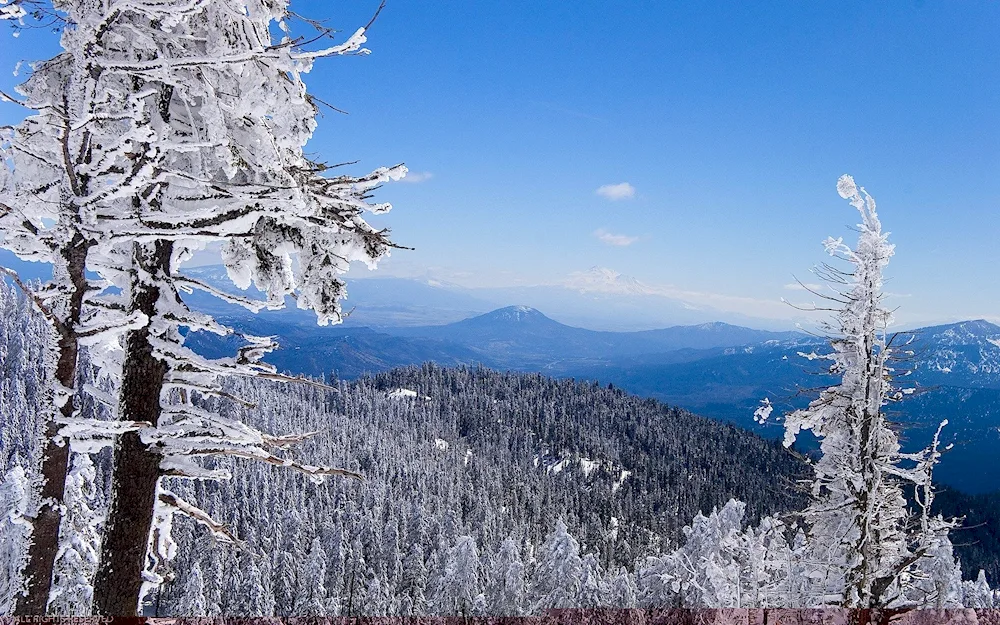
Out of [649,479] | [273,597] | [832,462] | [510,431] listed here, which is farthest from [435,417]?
[832,462]

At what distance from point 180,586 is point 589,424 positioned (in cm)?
13886

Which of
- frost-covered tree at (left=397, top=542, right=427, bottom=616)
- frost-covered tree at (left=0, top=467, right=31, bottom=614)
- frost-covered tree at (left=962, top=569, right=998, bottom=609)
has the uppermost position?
frost-covered tree at (left=0, top=467, right=31, bottom=614)

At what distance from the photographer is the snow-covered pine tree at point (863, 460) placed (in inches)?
374

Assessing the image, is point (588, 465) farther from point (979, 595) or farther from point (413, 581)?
point (979, 595)

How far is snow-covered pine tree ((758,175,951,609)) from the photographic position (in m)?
9.51

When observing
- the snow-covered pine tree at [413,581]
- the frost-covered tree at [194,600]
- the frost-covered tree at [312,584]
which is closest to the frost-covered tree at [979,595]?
the snow-covered pine tree at [413,581]

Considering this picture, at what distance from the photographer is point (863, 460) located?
984cm

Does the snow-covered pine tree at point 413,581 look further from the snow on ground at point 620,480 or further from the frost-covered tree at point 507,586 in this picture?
the snow on ground at point 620,480

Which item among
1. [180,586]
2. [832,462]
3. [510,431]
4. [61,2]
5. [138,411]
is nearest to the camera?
[61,2]

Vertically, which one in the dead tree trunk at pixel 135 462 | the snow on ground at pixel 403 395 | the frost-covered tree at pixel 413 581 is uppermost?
the dead tree trunk at pixel 135 462

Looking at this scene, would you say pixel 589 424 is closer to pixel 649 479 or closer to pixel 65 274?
pixel 649 479

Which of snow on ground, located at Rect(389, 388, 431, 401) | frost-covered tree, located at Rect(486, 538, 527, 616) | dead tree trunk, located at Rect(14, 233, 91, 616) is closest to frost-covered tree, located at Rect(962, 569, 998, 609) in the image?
frost-covered tree, located at Rect(486, 538, 527, 616)

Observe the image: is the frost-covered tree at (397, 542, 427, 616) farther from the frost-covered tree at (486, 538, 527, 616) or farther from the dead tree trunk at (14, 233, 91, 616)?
the dead tree trunk at (14, 233, 91, 616)

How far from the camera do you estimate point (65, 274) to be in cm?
405
